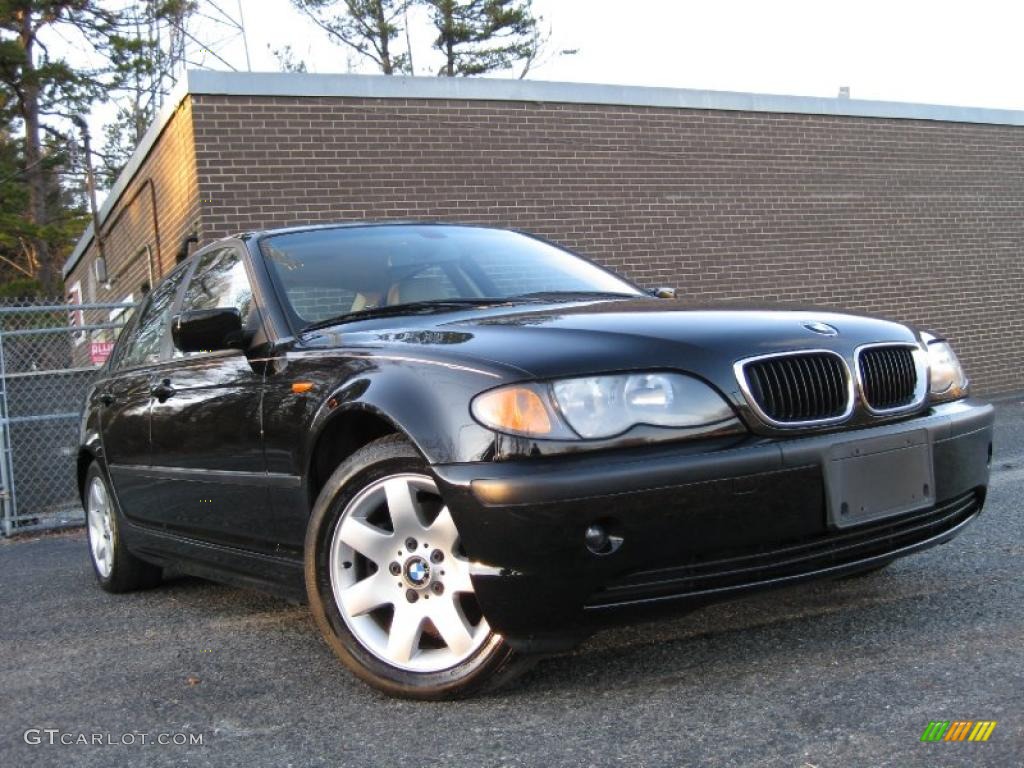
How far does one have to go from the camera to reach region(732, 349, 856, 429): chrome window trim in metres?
2.91

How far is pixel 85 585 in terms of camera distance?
5.67 metres

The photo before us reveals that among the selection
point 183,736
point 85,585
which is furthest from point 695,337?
point 85,585

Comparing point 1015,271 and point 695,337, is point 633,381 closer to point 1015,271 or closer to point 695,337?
point 695,337

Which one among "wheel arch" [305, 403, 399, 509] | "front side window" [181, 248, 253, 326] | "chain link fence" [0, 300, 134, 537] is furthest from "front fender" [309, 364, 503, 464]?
"chain link fence" [0, 300, 134, 537]

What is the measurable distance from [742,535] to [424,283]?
5.79 feet

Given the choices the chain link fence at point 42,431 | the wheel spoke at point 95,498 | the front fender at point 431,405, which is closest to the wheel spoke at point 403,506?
the front fender at point 431,405

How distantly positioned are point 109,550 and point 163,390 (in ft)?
4.29

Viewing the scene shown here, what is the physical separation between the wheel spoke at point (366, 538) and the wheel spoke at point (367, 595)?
6 cm

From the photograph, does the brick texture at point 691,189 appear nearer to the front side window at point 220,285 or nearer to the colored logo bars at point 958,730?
the front side window at point 220,285

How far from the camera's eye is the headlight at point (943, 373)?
3.48 meters

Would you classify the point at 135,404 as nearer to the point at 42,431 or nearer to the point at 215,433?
the point at 215,433

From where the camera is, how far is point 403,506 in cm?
304

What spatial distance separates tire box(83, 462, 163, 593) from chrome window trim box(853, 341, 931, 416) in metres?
3.40

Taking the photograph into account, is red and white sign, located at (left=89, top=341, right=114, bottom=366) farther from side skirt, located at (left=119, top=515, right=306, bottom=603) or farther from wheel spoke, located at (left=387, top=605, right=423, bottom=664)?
wheel spoke, located at (left=387, top=605, right=423, bottom=664)
